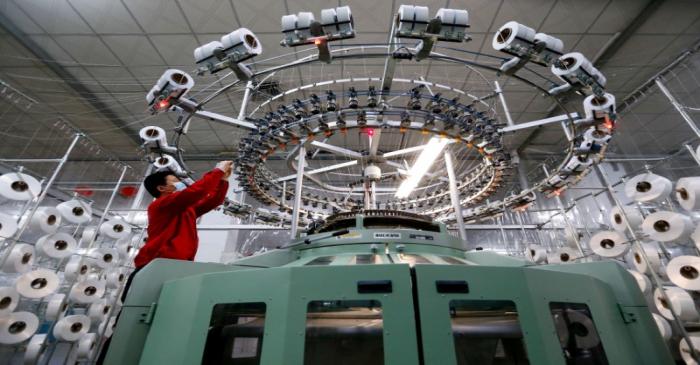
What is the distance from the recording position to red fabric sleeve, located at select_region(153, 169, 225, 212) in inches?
110

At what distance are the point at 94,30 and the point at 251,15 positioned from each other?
11.5ft

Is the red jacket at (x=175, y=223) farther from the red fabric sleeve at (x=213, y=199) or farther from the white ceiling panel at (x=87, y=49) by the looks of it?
the white ceiling panel at (x=87, y=49)

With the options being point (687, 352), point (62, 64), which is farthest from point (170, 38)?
point (687, 352)

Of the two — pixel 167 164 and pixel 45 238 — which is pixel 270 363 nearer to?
pixel 167 164

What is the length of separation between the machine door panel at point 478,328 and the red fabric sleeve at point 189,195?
7.26 feet

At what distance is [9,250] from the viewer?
4871 millimetres

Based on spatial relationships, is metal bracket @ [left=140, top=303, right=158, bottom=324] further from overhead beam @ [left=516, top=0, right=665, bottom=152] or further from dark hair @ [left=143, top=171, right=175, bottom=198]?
overhead beam @ [left=516, top=0, right=665, bottom=152]

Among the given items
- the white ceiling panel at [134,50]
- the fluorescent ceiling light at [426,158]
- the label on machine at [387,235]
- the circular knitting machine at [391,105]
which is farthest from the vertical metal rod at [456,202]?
the white ceiling panel at [134,50]

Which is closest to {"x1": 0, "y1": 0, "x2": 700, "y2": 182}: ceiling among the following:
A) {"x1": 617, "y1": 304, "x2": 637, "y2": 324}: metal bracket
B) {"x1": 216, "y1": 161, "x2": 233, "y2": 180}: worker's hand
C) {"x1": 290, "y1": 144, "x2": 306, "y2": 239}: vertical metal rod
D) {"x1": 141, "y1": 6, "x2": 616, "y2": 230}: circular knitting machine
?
{"x1": 141, "y1": 6, "x2": 616, "y2": 230}: circular knitting machine

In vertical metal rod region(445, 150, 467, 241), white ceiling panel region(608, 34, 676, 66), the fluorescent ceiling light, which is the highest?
white ceiling panel region(608, 34, 676, 66)

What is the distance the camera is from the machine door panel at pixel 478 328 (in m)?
1.71

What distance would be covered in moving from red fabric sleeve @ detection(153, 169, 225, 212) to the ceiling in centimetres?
258

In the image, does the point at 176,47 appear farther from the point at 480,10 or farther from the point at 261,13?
the point at 480,10

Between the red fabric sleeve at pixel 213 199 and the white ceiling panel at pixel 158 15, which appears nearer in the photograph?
the red fabric sleeve at pixel 213 199
